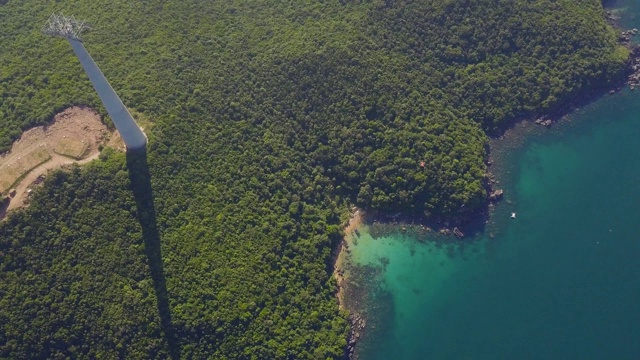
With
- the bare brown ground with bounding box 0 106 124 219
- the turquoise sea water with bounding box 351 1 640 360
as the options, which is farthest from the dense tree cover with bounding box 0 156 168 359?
the turquoise sea water with bounding box 351 1 640 360

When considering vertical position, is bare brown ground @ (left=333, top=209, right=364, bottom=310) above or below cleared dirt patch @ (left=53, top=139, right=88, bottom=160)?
below

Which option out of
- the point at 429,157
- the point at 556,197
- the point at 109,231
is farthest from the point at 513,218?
the point at 109,231

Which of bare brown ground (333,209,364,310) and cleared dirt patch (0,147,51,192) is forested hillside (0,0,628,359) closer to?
bare brown ground (333,209,364,310)

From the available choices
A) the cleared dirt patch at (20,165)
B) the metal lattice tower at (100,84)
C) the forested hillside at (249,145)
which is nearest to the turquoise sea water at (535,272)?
the forested hillside at (249,145)

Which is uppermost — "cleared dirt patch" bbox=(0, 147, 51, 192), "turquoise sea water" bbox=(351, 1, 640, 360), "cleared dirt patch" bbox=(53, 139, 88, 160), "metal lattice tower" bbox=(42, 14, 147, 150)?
"metal lattice tower" bbox=(42, 14, 147, 150)

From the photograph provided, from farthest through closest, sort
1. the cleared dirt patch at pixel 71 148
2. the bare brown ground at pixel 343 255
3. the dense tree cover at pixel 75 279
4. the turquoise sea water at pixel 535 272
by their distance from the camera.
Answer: the bare brown ground at pixel 343 255
the turquoise sea water at pixel 535 272
the cleared dirt patch at pixel 71 148
the dense tree cover at pixel 75 279

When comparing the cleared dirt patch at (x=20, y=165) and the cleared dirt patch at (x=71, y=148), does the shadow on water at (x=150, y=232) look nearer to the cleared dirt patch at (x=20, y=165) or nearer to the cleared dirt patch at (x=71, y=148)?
the cleared dirt patch at (x=71, y=148)

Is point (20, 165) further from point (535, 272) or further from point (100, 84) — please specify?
point (535, 272)
